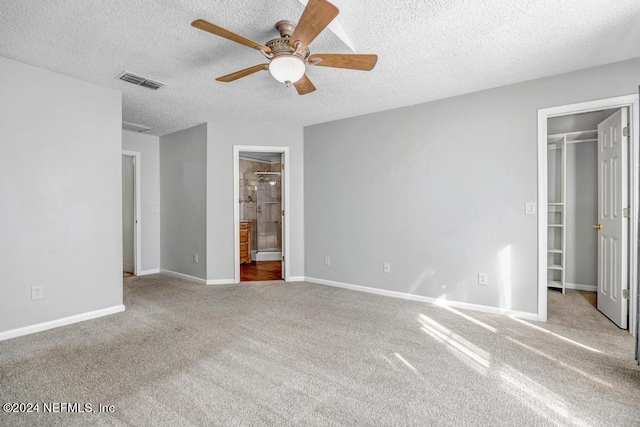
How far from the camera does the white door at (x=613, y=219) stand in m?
2.77

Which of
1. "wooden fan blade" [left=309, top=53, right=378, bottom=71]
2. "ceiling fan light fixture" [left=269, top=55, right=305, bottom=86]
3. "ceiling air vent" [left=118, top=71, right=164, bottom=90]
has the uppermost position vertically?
"ceiling air vent" [left=118, top=71, right=164, bottom=90]

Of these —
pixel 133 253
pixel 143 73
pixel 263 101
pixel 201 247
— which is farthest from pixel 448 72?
pixel 133 253

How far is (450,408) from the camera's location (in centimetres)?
169

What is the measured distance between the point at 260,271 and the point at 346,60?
13.9 feet

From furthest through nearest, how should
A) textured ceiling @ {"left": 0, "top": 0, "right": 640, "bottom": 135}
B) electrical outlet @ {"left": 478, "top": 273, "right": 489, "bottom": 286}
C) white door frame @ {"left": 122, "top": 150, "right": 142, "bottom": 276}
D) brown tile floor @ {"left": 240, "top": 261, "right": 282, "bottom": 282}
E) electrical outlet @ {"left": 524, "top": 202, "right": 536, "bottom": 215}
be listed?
white door frame @ {"left": 122, "top": 150, "right": 142, "bottom": 276} → brown tile floor @ {"left": 240, "top": 261, "right": 282, "bottom": 282} → electrical outlet @ {"left": 478, "top": 273, "right": 489, "bottom": 286} → electrical outlet @ {"left": 524, "top": 202, "right": 536, "bottom": 215} → textured ceiling @ {"left": 0, "top": 0, "right": 640, "bottom": 135}

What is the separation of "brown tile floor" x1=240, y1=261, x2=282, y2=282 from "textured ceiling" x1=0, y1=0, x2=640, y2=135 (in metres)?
2.79

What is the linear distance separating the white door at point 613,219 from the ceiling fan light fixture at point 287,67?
293 cm

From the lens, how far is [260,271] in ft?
18.1

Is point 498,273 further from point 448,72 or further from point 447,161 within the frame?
point 448,72

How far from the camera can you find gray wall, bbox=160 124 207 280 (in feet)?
15.2

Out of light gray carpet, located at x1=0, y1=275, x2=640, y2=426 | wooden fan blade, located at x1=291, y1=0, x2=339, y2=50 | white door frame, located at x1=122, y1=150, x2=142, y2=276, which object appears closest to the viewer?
wooden fan blade, located at x1=291, y1=0, x2=339, y2=50

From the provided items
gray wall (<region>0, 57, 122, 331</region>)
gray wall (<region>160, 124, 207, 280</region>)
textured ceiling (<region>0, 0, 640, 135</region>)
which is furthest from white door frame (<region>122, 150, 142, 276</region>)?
textured ceiling (<region>0, 0, 640, 135</region>)

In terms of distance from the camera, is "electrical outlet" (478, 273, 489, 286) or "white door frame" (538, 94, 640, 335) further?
"electrical outlet" (478, 273, 489, 286)

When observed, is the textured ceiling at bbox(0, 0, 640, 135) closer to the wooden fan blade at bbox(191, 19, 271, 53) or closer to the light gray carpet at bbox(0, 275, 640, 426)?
the wooden fan blade at bbox(191, 19, 271, 53)
